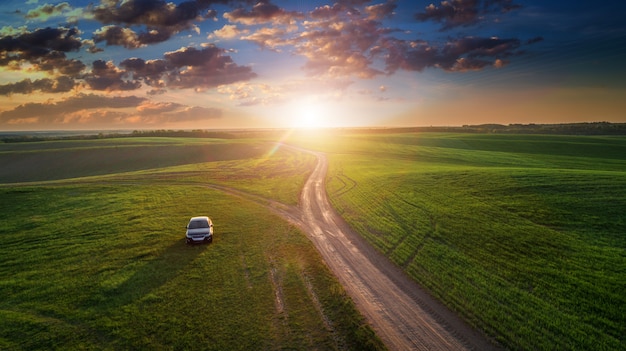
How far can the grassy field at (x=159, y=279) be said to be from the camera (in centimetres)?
1337

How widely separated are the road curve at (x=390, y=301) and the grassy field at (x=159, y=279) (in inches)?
38.2

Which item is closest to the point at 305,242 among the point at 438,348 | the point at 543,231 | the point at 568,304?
the point at 438,348

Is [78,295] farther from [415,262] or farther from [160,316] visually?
[415,262]

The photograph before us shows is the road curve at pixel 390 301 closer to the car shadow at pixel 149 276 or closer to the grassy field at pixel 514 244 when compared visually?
the grassy field at pixel 514 244

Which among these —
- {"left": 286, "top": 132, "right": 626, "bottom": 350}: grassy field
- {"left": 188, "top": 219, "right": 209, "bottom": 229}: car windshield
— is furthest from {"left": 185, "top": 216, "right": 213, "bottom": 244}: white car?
{"left": 286, "top": 132, "right": 626, "bottom": 350}: grassy field

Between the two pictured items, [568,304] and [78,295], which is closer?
[568,304]

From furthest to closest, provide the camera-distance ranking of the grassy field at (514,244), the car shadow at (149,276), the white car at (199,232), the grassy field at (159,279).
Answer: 1. the white car at (199,232)
2. the car shadow at (149,276)
3. the grassy field at (514,244)
4. the grassy field at (159,279)

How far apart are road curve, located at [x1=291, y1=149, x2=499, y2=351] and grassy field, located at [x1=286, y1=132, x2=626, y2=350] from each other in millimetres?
851

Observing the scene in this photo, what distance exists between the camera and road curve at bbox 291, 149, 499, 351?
12797 millimetres

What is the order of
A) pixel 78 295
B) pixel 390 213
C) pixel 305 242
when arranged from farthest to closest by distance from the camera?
1. pixel 390 213
2. pixel 305 242
3. pixel 78 295

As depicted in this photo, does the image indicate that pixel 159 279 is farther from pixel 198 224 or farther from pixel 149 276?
pixel 198 224


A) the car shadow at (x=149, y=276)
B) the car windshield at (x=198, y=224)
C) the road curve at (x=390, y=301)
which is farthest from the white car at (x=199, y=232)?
the road curve at (x=390, y=301)

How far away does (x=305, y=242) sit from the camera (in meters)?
24.2

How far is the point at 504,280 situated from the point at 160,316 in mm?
19276
